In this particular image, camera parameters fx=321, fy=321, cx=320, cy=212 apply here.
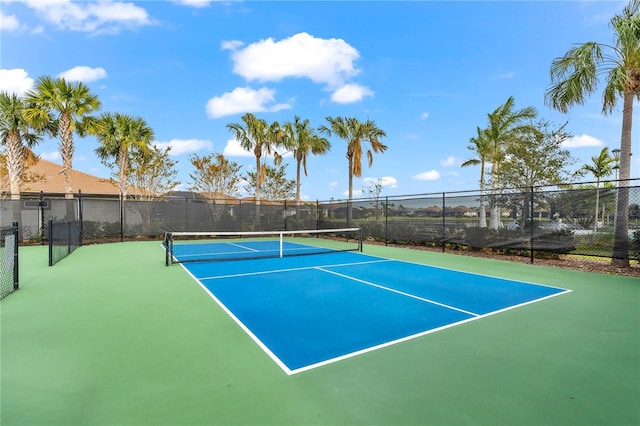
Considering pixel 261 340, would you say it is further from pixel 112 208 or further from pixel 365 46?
pixel 112 208

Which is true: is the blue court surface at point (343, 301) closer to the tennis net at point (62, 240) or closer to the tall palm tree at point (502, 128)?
the tennis net at point (62, 240)

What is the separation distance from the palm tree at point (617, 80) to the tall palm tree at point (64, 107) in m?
18.4

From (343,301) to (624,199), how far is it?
773 centimetres

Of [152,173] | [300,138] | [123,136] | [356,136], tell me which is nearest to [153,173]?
[152,173]

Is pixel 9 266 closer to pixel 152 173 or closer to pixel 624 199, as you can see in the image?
pixel 624 199

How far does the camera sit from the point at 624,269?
783 cm

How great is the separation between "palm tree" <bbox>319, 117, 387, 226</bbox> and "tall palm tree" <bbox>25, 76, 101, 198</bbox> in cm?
1189

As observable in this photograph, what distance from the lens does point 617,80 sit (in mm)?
8211

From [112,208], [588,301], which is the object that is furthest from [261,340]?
[112,208]

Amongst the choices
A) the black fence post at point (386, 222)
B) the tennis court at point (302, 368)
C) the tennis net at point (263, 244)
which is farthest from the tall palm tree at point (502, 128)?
the tennis court at point (302, 368)

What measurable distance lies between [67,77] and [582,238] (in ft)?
66.2

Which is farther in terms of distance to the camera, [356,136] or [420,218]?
[356,136]

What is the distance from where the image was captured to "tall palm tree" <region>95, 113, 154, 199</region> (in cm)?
1655

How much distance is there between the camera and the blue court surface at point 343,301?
3.49 metres
